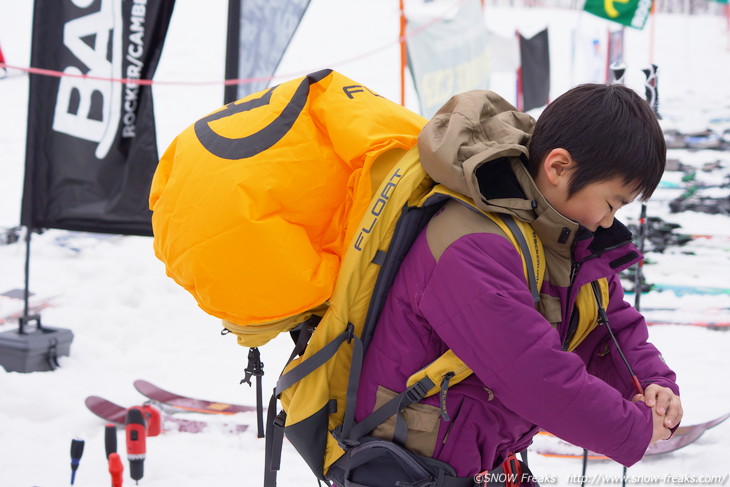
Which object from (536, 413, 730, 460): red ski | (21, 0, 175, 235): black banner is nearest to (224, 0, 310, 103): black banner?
(21, 0, 175, 235): black banner

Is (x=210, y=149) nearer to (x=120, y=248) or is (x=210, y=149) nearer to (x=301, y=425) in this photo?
(x=301, y=425)

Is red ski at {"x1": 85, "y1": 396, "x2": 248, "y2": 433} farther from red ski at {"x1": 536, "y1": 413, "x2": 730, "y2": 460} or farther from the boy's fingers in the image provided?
the boy's fingers

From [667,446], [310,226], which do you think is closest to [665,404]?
[310,226]

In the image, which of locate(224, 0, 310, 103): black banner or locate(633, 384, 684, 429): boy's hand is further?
locate(224, 0, 310, 103): black banner

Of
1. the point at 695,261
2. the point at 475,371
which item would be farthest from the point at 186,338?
the point at 695,261

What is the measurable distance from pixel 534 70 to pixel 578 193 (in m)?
9.55

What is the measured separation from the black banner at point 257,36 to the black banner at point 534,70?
6341 millimetres

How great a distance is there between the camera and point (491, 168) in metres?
1.57

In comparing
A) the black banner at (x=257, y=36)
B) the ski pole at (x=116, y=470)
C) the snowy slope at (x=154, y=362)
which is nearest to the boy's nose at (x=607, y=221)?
the ski pole at (x=116, y=470)

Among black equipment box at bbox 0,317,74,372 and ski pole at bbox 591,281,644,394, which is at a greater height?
ski pole at bbox 591,281,644,394

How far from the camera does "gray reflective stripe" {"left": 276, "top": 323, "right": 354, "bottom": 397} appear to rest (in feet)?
5.43

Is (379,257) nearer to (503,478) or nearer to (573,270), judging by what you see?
(573,270)

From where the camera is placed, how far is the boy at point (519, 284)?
145 centimetres

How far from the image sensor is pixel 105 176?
4375mm
